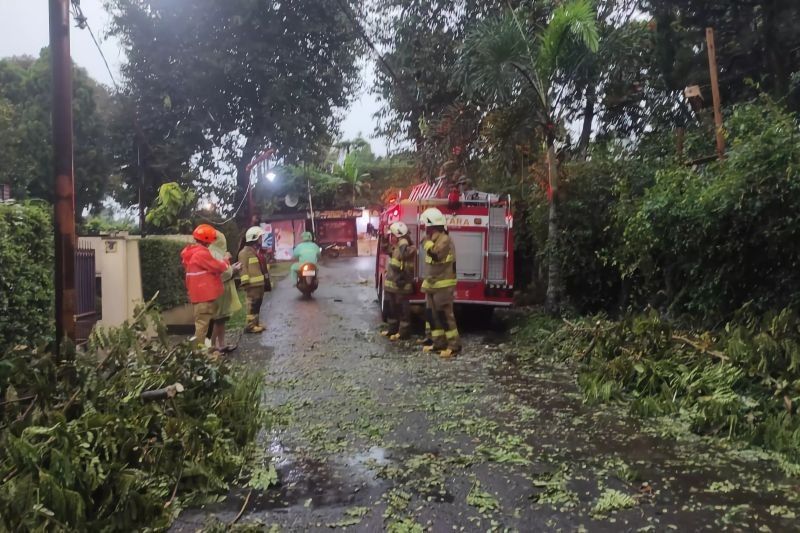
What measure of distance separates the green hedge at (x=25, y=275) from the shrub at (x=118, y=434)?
541mm

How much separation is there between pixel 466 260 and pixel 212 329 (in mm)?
4038

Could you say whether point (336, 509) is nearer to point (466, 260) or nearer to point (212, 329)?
point (212, 329)

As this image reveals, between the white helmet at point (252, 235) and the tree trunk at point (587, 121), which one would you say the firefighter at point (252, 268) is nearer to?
the white helmet at point (252, 235)

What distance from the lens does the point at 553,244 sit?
33.2 ft

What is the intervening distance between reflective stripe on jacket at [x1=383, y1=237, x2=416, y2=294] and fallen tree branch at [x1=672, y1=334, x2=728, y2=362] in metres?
4.13

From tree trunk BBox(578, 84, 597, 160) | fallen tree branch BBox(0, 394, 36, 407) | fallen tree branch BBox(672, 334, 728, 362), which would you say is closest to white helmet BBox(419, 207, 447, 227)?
fallen tree branch BBox(672, 334, 728, 362)

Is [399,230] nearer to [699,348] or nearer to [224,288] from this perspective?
[224,288]

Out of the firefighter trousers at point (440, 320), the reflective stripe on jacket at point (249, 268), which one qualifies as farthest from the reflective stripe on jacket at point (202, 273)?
the firefighter trousers at point (440, 320)

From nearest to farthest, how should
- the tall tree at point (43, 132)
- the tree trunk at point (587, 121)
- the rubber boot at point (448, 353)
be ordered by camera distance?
the rubber boot at point (448, 353) < the tree trunk at point (587, 121) < the tall tree at point (43, 132)

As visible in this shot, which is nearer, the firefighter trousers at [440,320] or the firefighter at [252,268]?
the firefighter trousers at [440,320]

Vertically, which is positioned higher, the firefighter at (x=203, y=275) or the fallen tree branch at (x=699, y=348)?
the firefighter at (x=203, y=275)

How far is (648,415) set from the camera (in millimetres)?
5625

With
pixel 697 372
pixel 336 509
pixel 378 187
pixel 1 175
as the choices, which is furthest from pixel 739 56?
pixel 378 187

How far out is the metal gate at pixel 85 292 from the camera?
7969mm
